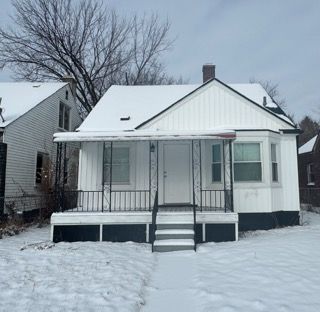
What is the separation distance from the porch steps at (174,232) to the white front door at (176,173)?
2.17m

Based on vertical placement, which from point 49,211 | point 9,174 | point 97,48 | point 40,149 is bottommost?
point 49,211

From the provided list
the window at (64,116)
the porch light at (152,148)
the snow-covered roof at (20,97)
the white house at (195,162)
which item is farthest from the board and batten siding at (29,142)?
the porch light at (152,148)

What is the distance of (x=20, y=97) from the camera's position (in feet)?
50.8

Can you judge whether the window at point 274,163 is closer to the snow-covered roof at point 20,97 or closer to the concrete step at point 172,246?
the concrete step at point 172,246

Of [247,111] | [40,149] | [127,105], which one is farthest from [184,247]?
[40,149]

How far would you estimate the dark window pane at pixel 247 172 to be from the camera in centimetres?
1053

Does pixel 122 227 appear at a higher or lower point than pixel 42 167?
lower

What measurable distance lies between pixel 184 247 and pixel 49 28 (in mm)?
25016

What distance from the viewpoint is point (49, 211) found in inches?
534

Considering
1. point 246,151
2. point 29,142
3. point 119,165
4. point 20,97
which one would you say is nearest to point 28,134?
point 29,142

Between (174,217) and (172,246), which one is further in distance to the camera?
(174,217)

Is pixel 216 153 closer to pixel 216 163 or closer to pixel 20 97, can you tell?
pixel 216 163

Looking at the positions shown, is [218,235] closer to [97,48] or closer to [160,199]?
[160,199]

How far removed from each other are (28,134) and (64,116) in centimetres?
464
